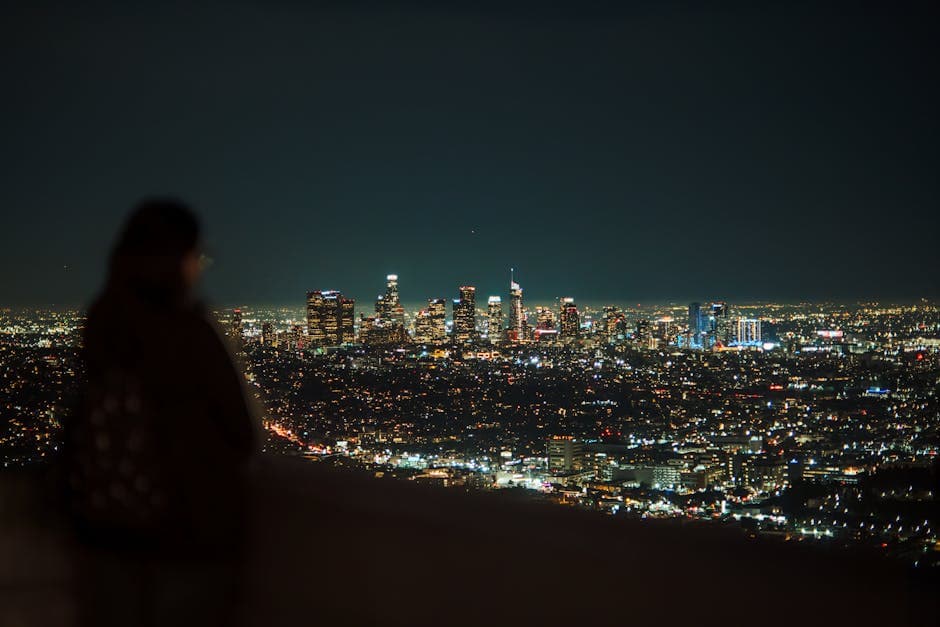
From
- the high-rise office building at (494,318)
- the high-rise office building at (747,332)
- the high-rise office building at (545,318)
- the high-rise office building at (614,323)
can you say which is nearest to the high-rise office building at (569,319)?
the high-rise office building at (545,318)

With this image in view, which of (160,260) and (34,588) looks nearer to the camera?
(160,260)

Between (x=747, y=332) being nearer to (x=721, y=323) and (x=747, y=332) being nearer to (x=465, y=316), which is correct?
(x=721, y=323)

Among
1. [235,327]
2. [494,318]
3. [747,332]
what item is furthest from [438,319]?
[235,327]

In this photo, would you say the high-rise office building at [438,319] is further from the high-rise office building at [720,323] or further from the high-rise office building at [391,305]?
the high-rise office building at [720,323]

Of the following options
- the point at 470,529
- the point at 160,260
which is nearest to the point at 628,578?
the point at 470,529

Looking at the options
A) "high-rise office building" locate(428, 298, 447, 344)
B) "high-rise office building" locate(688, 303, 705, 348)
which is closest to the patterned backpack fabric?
"high-rise office building" locate(428, 298, 447, 344)

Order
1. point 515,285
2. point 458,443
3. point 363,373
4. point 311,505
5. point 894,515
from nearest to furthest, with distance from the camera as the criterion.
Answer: point 311,505
point 894,515
point 458,443
point 363,373
point 515,285

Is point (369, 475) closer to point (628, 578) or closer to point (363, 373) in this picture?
point (628, 578)
